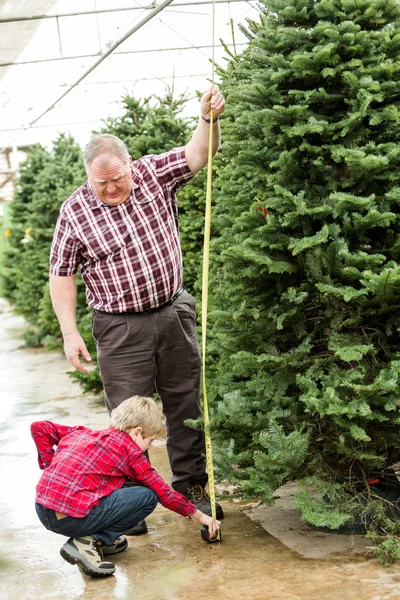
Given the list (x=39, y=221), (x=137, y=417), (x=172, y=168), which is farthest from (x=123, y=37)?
(x=137, y=417)

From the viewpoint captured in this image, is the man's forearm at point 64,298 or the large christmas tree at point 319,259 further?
the man's forearm at point 64,298

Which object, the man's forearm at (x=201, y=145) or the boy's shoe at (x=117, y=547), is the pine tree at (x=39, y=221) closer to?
the man's forearm at (x=201, y=145)

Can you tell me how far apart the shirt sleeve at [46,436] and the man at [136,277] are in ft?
1.23

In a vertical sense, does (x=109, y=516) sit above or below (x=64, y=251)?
below

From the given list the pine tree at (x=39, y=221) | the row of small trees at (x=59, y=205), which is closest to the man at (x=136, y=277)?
the row of small trees at (x=59, y=205)

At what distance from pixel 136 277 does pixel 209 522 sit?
3.99ft

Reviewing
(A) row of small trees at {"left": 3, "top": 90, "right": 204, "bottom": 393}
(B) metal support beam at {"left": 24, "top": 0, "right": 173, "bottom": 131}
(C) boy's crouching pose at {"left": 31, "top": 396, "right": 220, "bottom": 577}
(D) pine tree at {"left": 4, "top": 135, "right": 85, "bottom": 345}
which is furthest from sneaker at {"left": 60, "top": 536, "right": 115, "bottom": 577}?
(B) metal support beam at {"left": 24, "top": 0, "right": 173, "bottom": 131}

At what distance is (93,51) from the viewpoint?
58.4 ft

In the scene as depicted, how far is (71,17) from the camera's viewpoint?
54.2ft

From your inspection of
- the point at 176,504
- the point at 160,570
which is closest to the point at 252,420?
the point at 176,504

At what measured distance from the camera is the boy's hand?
3816 millimetres

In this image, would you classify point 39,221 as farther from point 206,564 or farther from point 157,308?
point 206,564

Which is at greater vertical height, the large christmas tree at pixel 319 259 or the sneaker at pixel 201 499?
the large christmas tree at pixel 319 259

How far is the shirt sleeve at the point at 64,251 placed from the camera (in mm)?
4184
